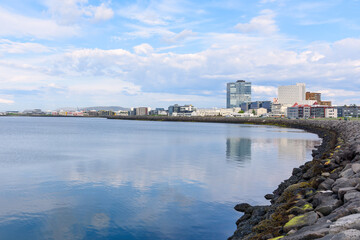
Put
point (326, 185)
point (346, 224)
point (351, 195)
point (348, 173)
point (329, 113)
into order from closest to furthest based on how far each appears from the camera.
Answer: point (346, 224)
point (351, 195)
point (326, 185)
point (348, 173)
point (329, 113)

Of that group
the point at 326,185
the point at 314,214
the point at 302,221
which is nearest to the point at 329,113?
the point at 326,185

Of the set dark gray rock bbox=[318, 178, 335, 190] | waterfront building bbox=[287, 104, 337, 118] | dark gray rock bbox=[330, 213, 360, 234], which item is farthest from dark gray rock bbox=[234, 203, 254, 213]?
waterfront building bbox=[287, 104, 337, 118]

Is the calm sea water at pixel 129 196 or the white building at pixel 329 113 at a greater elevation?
the white building at pixel 329 113

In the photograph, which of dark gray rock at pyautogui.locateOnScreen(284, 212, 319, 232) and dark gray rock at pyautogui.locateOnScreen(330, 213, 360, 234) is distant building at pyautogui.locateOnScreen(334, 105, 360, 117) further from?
dark gray rock at pyautogui.locateOnScreen(330, 213, 360, 234)

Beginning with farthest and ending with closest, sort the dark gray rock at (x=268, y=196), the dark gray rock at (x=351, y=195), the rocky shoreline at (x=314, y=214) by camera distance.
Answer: the dark gray rock at (x=268, y=196), the dark gray rock at (x=351, y=195), the rocky shoreline at (x=314, y=214)

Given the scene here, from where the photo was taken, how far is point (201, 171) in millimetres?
21984

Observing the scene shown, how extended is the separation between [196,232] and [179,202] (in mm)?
3459

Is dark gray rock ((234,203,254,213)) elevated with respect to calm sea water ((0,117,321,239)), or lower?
elevated

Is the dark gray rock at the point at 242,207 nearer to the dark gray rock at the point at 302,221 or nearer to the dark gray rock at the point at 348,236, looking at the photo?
the dark gray rock at the point at 302,221

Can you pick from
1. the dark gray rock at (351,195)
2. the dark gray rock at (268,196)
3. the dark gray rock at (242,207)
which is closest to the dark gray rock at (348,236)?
the dark gray rock at (351,195)

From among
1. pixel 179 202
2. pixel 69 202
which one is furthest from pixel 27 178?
pixel 179 202

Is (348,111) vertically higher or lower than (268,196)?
higher

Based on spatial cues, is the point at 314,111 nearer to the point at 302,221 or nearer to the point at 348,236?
the point at 302,221

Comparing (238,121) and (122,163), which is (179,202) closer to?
(122,163)
